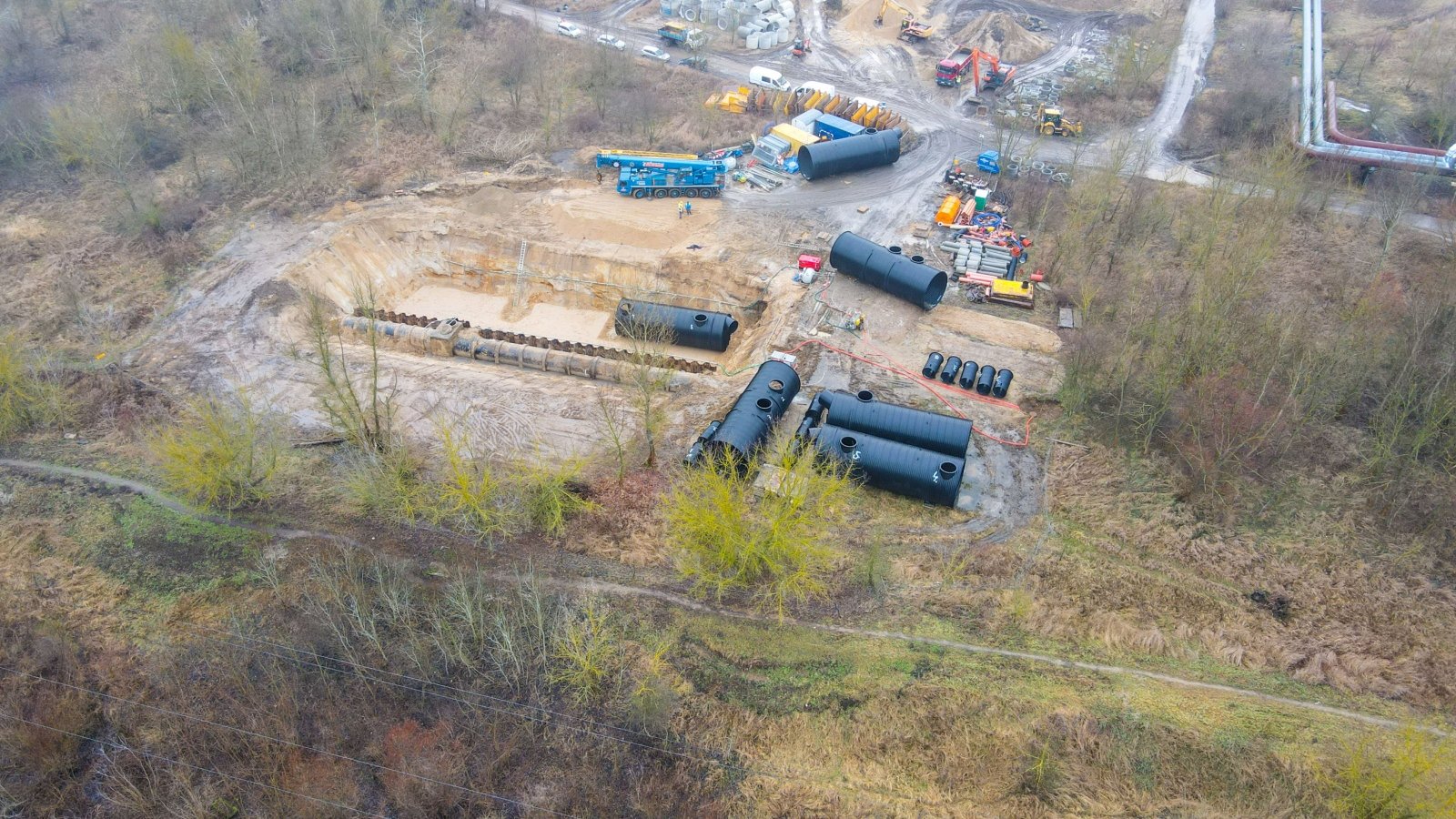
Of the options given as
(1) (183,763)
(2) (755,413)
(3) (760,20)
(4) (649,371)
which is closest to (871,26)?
(3) (760,20)

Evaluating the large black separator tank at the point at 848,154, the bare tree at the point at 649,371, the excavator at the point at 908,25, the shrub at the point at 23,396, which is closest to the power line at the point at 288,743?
the shrub at the point at 23,396

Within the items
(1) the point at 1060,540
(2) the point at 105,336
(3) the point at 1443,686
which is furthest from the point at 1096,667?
(2) the point at 105,336

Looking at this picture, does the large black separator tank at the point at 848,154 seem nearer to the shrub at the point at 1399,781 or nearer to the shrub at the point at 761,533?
the shrub at the point at 761,533

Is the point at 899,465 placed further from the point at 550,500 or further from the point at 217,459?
the point at 217,459

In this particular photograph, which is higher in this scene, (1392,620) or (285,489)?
(1392,620)

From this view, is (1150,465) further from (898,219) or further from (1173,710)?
(898,219)

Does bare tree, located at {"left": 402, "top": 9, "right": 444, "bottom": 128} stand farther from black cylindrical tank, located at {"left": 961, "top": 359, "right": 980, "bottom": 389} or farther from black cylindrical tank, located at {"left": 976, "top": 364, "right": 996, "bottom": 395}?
black cylindrical tank, located at {"left": 976, "top": 364, "right": 996, "bottom": 395}

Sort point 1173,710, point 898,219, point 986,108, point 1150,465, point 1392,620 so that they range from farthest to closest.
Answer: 1. point 986,108
2. point 898,219
3. point 1150,465
4. point 1392,620
5. point 1173,710
